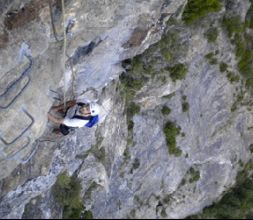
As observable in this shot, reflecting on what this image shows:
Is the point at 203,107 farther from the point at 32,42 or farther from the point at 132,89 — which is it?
the point at 32,42

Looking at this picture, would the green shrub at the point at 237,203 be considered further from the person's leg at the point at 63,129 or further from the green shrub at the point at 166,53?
the person's leg at the point at 63,129

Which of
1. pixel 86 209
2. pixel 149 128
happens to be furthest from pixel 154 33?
pixel 86 209

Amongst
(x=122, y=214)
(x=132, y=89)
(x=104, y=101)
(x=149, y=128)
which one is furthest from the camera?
(x=122, y=214)

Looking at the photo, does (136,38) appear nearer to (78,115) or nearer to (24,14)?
(78,115)

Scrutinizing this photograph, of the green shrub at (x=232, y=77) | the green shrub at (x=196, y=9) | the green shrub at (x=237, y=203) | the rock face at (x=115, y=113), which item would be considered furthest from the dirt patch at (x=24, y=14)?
the green shrub at (x=237, y=203)

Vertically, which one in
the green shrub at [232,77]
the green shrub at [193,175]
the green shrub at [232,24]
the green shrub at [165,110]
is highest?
the green shrub at [232,24]

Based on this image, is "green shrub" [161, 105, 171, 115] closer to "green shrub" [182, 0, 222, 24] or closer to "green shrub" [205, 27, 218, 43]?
"green shrub" [205, 27, 218, 43]
